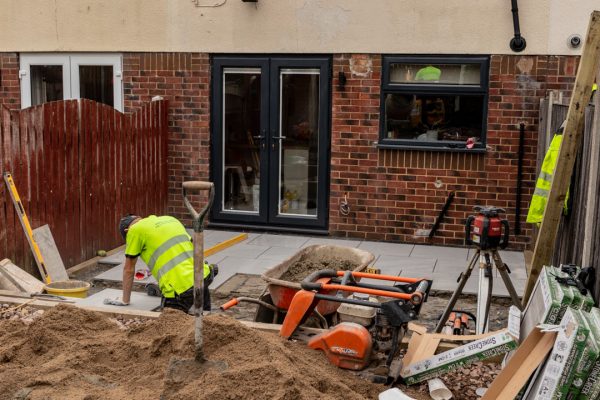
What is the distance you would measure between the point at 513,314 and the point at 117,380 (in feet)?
8.81

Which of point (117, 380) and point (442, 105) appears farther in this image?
point (442, 105)

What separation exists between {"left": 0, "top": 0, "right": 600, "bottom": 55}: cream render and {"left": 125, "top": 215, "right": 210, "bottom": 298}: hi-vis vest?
5.40 meters

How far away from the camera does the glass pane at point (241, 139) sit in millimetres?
12227

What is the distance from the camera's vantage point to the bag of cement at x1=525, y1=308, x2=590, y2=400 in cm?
398

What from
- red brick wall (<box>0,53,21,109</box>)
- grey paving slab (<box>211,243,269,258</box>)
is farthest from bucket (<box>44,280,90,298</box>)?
red brick wall (<box>0,53,21,109</box>)

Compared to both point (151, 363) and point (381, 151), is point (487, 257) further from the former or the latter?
point (381, 151)

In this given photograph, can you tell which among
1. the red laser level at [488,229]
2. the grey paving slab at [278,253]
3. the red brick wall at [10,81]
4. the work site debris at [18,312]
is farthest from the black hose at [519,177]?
the red brick wall at [10,81]

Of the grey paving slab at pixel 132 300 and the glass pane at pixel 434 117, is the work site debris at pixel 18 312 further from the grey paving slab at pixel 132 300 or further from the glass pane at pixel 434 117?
the glass pane at pixel 434 117

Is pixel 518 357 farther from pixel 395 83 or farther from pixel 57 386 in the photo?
pixel 395 83

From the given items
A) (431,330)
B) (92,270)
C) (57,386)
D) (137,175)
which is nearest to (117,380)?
(57,386)

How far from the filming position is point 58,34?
42.0 ft

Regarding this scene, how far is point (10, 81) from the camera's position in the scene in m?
13.2

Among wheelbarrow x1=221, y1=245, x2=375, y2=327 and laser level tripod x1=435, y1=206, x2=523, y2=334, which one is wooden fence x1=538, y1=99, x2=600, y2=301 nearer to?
laser level tripod x1=435, y1=206, x2=523, y2=334

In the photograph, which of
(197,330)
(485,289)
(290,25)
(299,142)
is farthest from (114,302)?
(290,25)
